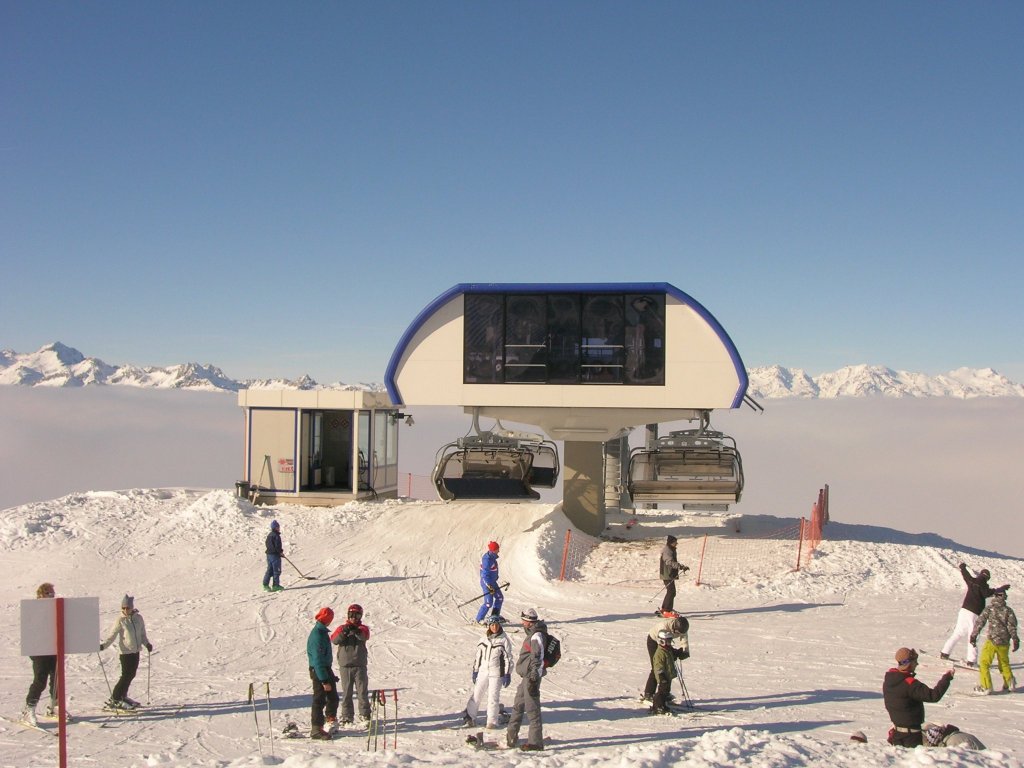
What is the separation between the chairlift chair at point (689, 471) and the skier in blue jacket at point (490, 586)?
5.80 metres

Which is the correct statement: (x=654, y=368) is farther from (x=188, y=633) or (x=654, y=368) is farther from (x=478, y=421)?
(x=188, y=633)

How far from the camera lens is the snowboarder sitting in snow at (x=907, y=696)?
823 centimetres

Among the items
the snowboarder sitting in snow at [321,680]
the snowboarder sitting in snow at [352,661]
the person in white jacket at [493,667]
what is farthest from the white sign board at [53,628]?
the person in white jacket at [493,667]

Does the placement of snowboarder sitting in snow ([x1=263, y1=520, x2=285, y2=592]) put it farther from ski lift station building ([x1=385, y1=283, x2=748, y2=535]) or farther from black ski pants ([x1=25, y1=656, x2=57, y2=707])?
black ski pants ([x1=25, y1=656, x2=57, y2=707])

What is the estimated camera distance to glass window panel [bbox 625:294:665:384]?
65.8ft

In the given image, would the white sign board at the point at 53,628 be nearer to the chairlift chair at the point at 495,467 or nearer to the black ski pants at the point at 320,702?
the black ski pants at the point at 320,702

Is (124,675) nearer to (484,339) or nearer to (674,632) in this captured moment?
(674,632)

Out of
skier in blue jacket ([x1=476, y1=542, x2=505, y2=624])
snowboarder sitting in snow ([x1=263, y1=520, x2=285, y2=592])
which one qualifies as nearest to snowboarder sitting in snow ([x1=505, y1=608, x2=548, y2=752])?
skier in blue jacket ([x1=476, y1=542, x2=505, y2=624])

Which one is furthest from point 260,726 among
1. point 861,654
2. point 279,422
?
point 279,422

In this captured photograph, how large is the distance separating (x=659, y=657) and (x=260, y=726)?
4.37 metres

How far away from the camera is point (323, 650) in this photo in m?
9.38

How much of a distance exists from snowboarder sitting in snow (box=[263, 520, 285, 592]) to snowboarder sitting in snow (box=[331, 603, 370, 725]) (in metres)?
8.12

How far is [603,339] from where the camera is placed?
20.3 m

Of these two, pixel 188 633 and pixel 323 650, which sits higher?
pixel 323 650
